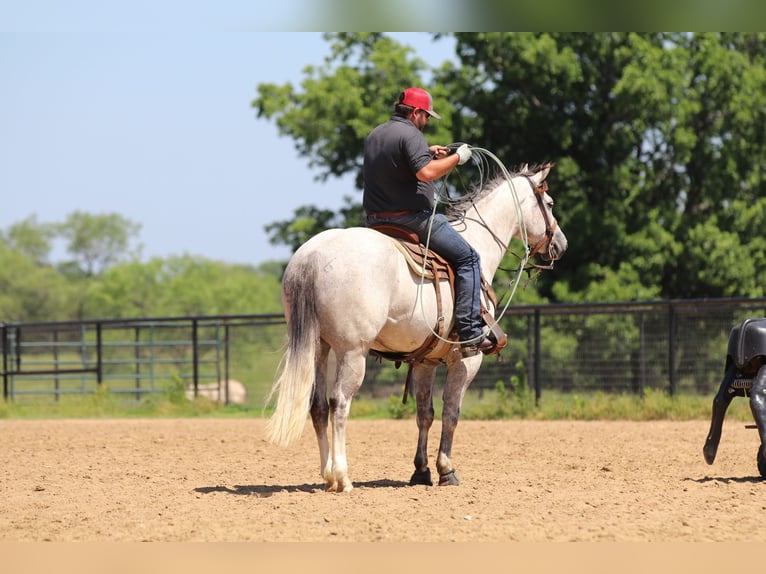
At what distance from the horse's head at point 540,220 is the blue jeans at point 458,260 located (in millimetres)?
1303

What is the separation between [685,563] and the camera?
4289 mm

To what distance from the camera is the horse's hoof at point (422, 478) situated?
324 inches

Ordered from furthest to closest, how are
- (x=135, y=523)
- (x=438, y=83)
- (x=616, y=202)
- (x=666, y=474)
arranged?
(x=438, y=83) → (x=616, y=202) → (x=666, y=474) → (x=135, y=523)

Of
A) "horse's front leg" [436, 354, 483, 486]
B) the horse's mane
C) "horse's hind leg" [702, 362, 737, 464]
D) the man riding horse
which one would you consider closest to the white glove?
the man riding horse

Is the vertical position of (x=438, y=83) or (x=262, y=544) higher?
(x=438, y=83)

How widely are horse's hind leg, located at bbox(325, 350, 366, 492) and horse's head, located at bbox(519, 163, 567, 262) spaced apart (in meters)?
2.35

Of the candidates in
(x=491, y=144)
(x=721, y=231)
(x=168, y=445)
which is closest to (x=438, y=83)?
(x=491, y=144)

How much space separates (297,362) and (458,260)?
1516mm

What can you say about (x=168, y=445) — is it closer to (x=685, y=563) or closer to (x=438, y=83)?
(x=685, y=563)

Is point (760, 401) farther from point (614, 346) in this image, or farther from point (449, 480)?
point (614, 346)

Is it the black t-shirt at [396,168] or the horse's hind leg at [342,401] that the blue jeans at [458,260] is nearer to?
the black t-shirt at [396,168]

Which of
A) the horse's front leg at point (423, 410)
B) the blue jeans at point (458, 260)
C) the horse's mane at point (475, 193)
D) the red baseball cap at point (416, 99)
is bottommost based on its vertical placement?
the horse's front leg at point (423, 410)

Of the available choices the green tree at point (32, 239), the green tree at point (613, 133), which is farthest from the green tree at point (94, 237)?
the green tree at point (613, 133)

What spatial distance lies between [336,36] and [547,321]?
14847mm
